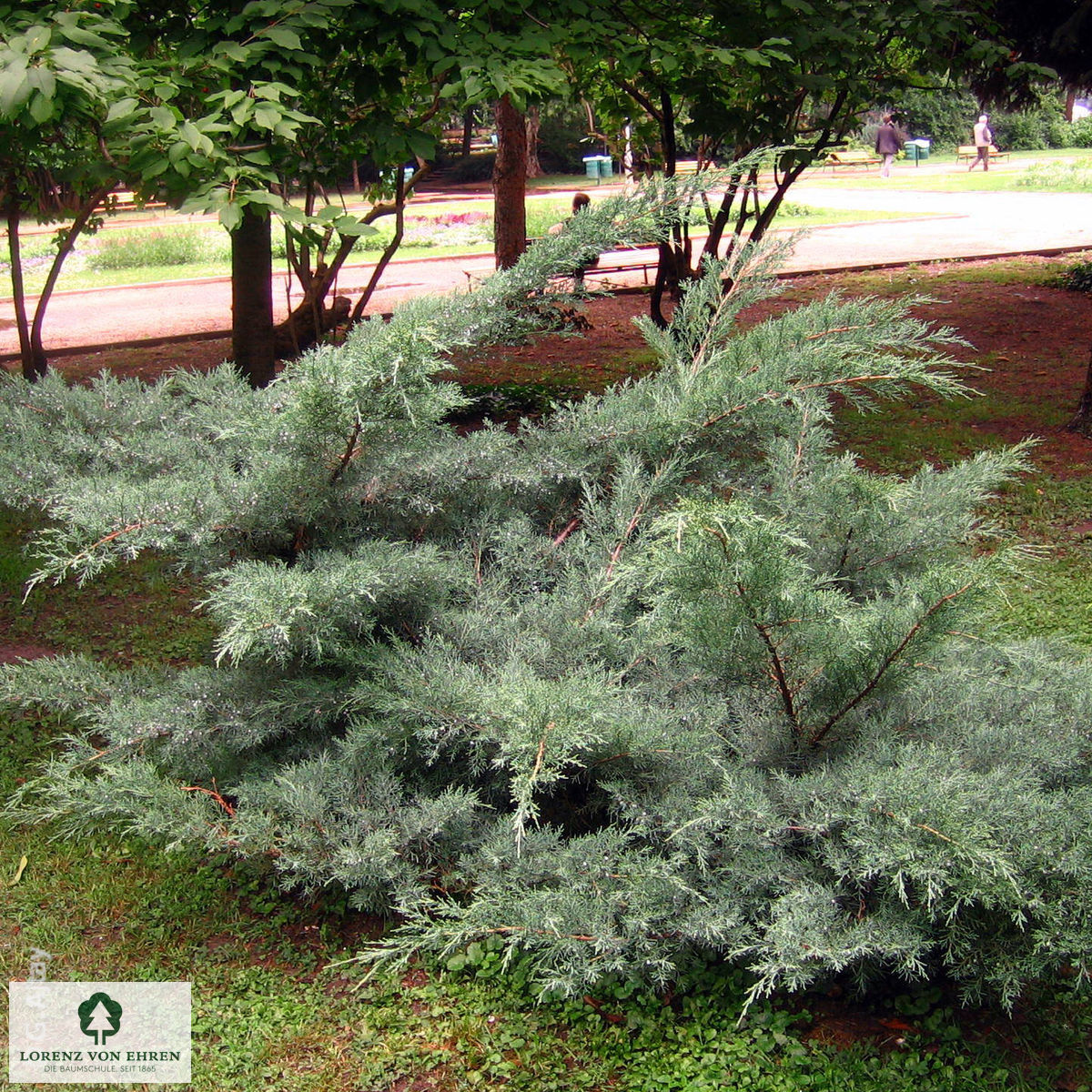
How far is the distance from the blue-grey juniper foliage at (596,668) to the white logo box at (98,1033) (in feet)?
1.33

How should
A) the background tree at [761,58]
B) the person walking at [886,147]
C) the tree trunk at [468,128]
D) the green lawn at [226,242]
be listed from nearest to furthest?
the background tree at [761,58] < the green lawn at [226,242] < the tree trunk at [468,128] < the person walking at [886,147]

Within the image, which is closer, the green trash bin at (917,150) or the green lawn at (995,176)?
the green lawn at (995,176)

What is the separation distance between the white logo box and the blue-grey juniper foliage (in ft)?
1.33

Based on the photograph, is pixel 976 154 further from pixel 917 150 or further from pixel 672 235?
pixel 672 235

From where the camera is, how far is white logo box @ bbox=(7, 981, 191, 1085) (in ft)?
8.59

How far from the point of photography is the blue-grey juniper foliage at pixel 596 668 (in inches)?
100

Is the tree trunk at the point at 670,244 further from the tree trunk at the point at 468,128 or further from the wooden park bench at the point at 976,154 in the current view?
the wooden park bench at the point at 976,154

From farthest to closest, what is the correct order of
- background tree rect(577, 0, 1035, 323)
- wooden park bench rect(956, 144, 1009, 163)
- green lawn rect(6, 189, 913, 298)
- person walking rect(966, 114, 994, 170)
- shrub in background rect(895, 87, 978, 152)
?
1. shrub in background rect(895, 87, 978, 152)
2. wooden park bench rect(956, 144, 1009, 163)
3. person walking rect(966, 114, 994, 170)
4. green lawn rect(6, 189, 913, 298)
5. background tree rect(577, 0, 1035, 323)

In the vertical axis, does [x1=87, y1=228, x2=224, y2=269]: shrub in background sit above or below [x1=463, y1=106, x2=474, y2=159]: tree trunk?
below

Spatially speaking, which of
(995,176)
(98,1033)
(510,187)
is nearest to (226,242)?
(510,187)

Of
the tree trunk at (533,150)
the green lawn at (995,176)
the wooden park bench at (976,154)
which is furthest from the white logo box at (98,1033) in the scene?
the wooden park bench at (976,154)

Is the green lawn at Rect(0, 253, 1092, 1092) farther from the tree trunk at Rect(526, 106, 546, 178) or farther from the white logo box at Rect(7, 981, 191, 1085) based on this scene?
the tree trunk at Rect(526, 106, 546, 178)

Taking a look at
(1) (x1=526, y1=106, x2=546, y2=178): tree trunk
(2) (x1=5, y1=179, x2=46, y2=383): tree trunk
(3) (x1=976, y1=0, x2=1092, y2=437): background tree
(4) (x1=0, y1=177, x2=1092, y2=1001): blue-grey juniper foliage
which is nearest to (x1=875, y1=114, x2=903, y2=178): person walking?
(1) (x1=526, y1=106, x2=546, y2=178): tree trunk

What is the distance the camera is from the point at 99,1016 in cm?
277
